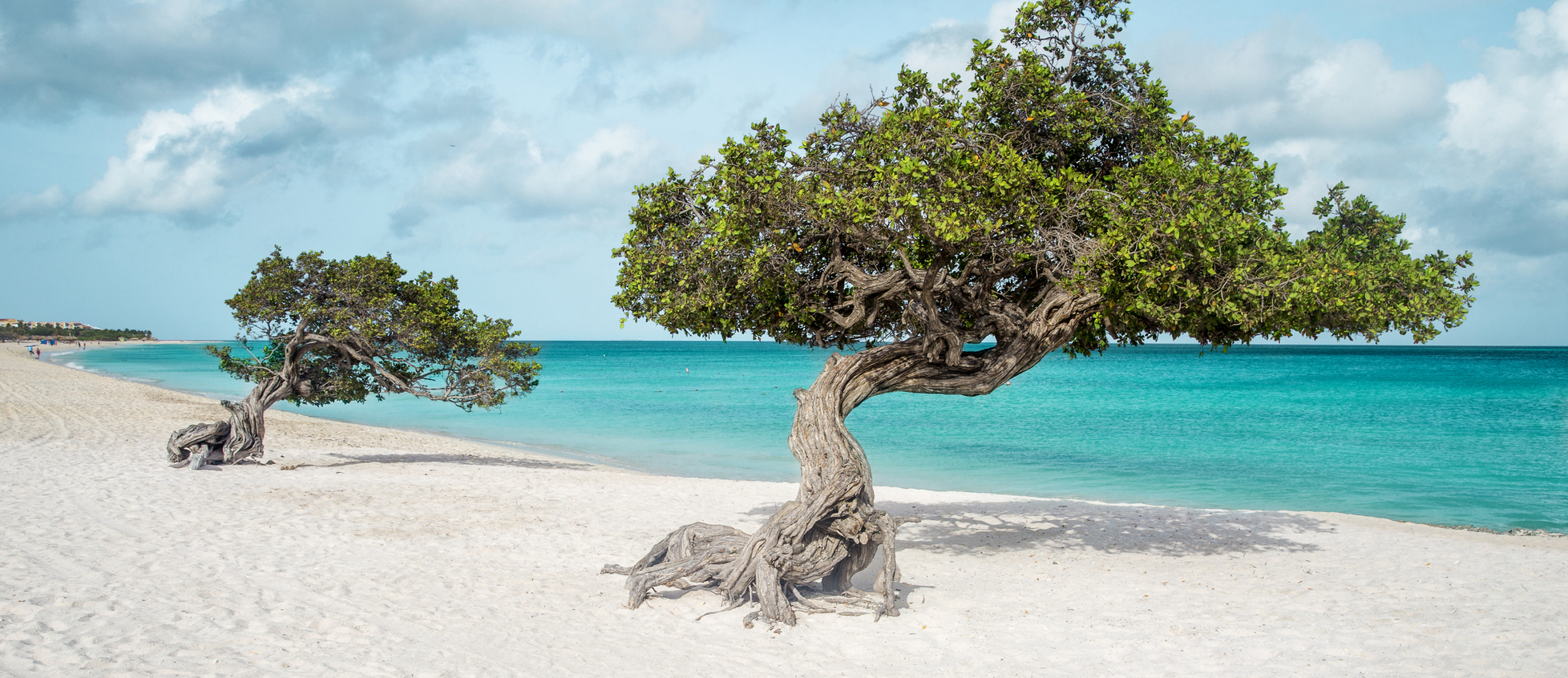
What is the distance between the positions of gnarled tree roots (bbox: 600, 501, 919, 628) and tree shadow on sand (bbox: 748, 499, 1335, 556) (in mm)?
2854

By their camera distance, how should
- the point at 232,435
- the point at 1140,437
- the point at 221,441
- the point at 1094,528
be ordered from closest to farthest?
the point at 1094,528
the point at 221,441
the point at 232,435
the point at 1140,437

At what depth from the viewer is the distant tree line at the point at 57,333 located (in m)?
127

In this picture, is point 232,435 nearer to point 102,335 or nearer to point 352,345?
point 352,345

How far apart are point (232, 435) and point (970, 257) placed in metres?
14.8

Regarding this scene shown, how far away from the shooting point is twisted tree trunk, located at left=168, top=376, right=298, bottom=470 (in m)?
15.5

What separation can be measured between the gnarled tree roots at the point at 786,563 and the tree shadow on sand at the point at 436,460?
11664 millimetres

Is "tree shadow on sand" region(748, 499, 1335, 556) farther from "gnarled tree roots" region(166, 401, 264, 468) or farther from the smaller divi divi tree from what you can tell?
"gnarled tree roots" region(166, 401, 264, 468)

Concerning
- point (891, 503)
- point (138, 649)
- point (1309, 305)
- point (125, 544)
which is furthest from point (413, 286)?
point (1309, 305)

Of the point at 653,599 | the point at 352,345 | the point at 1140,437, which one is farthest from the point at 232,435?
the point at 1140,437

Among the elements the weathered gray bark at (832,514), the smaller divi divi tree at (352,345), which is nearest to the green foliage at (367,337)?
A: the smaller divi divi tree at (352,345)

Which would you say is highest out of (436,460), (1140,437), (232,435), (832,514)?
(832,514)

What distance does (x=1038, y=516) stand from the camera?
13633 millimetres

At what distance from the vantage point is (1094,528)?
1259cm

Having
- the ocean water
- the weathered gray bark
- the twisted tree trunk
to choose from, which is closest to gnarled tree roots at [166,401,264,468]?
the twisted tree trunk
